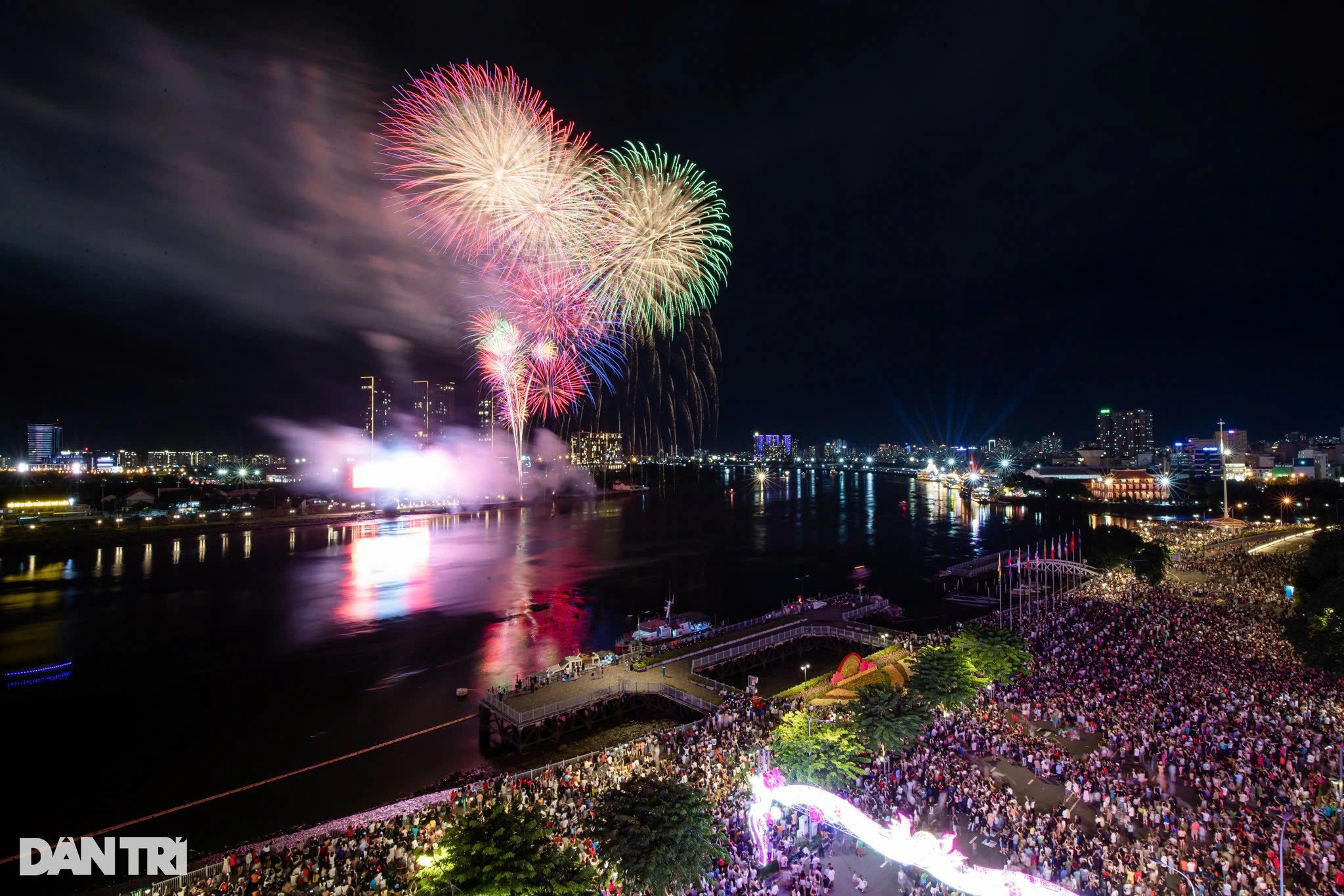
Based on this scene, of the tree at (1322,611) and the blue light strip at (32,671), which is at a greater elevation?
the tree at (1322,611)

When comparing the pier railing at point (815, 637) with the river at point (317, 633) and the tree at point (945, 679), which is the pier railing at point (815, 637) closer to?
the river at point (317, 633)

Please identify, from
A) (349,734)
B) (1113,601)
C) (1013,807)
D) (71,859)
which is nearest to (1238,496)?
(1113,601)

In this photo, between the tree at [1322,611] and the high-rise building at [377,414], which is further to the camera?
the high-rise building at [377,414]

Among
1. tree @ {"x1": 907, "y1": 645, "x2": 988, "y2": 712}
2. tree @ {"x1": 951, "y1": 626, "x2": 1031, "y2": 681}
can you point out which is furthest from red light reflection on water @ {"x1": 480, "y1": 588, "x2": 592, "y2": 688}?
tree @ {"x1": 951, "y1": 626, "x2": 1031, "y2": 681}

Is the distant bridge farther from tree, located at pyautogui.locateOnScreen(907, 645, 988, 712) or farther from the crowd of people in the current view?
tree, located at pyautogui.locateOnScreen(907, 645, 988, 712)

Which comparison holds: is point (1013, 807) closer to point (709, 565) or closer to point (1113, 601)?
point (1113, 601)

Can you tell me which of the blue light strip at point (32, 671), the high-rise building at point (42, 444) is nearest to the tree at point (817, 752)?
the blue light strip at point (32, 671)
